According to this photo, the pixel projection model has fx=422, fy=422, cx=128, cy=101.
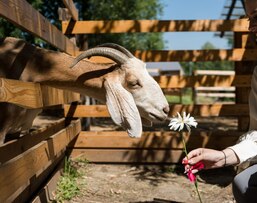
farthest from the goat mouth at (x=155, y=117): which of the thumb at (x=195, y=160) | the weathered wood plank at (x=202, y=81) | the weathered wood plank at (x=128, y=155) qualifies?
the weathered wood plank at (x=128, y=155)

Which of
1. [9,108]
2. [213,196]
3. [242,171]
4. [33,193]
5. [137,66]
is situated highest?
[137,66]

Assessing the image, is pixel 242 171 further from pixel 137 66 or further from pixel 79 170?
pixel 79 170

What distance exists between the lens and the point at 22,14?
3.05 m

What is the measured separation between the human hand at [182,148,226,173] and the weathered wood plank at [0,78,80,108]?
1032 mm

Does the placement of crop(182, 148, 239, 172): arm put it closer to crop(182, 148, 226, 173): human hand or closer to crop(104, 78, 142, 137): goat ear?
crop(182, 148, 226, 173): human hand

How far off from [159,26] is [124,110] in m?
2.69

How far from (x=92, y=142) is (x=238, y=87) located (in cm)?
215

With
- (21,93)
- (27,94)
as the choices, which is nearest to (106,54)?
(27,94)

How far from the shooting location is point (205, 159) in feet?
6.75

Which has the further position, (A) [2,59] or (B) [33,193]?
(B) [33,193]

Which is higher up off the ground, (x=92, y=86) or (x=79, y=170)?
(x=92, y=86)

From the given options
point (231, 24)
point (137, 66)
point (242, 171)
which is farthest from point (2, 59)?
point (231, 24)

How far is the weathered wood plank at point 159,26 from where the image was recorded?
222 inches

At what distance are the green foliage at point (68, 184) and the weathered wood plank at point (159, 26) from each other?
5.94 feet
